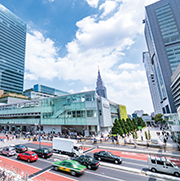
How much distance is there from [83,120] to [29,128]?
3466 cm

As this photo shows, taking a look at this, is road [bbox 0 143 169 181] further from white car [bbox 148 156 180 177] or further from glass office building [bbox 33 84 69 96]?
glass office building [bbox 33 84 69 96]

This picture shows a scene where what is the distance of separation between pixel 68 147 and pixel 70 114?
2551 cm

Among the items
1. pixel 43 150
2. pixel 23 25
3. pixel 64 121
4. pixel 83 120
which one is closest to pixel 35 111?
pixel 64 121

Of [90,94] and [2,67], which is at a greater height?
[2,67]

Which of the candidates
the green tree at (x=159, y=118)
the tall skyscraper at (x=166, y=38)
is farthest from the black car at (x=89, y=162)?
the green tree at (x=159, y=118)

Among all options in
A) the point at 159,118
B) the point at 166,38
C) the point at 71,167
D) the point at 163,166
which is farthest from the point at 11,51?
the point at 159,118

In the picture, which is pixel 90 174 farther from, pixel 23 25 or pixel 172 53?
pixel 23 25

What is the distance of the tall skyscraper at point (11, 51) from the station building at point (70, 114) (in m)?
72.4

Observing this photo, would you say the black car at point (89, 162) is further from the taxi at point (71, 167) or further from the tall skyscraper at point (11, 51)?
the tall skyscraper at point (11, 51)

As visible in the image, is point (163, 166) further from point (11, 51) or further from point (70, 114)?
point (11, 51)

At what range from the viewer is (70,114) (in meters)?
47.8

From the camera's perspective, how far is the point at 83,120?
148ft

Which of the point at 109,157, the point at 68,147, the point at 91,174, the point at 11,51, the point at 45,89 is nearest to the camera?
the point at 91,174

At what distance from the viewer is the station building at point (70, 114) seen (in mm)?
45094
